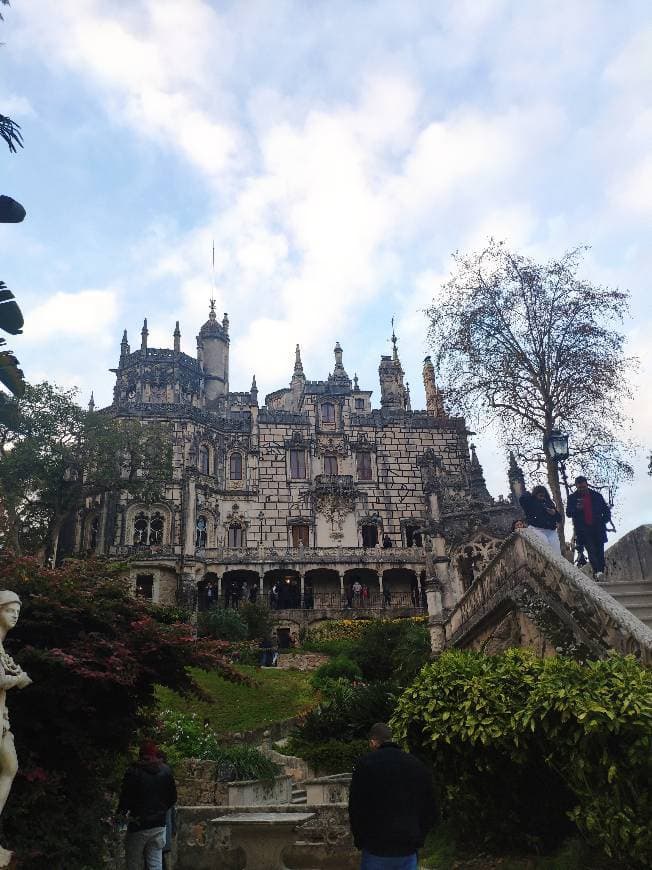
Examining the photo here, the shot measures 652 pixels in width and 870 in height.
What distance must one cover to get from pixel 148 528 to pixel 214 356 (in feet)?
54.8

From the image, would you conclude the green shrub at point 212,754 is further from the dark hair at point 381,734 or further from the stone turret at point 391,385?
the stone turret at point 391,385

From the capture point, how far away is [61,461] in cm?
3659

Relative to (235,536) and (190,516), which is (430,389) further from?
(190,516)

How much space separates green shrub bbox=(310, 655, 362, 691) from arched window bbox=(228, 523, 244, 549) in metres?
19.7

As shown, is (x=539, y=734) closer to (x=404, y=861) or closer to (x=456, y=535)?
(x=404, y=861)

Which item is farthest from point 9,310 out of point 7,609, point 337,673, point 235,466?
point 235,466

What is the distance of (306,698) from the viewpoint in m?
23.3

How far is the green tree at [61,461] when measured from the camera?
3544cm

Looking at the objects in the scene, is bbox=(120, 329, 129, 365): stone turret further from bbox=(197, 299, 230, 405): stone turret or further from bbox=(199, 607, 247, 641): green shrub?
bbox=(199, 607, 247, 641): green shrub

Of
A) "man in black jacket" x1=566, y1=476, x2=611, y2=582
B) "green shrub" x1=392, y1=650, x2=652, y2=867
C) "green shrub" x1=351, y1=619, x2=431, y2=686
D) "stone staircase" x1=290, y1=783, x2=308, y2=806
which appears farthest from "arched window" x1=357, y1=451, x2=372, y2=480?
"green shrub" x1=392, y1=650, x2=652, y2=867

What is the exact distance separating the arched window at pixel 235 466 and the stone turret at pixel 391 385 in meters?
12.0

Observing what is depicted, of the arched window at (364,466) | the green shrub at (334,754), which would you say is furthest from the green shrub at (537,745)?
the arched window at (364,466)

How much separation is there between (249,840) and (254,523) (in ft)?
123

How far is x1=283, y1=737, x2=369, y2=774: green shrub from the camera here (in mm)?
15891
